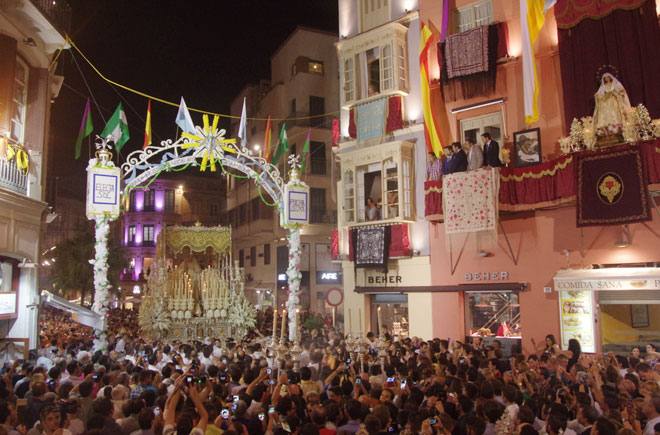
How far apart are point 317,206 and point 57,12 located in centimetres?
2000

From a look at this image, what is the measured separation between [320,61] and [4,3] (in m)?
23.9

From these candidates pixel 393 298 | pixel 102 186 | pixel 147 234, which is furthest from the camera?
pixel 147 234

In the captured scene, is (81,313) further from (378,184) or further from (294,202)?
(378,184)

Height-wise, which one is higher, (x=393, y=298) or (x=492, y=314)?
(x=393, y=298)

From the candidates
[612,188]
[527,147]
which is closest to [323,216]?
[527,147]

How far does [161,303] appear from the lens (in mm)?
23000

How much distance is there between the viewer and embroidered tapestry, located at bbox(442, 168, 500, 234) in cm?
1698

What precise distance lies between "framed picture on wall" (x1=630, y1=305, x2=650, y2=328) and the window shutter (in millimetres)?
17937

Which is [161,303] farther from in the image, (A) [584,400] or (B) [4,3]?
(A) [584,400]

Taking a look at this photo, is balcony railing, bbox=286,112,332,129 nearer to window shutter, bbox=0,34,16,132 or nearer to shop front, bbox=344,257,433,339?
shop front, bbox=344,257,433,339

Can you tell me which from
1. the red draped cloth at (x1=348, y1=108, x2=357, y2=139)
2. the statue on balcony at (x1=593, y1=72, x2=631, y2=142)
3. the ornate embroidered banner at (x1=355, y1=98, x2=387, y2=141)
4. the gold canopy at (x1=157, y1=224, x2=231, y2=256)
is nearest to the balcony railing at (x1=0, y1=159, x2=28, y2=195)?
the gold canopy at (x1=157, y1=224, x2=231, y2=256)

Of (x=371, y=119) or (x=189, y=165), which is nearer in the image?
(x=189, y=165)

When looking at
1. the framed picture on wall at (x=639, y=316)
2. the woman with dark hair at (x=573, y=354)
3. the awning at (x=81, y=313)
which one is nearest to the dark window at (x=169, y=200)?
the awning at (x=81, y=313)

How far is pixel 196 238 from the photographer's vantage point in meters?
26.2
